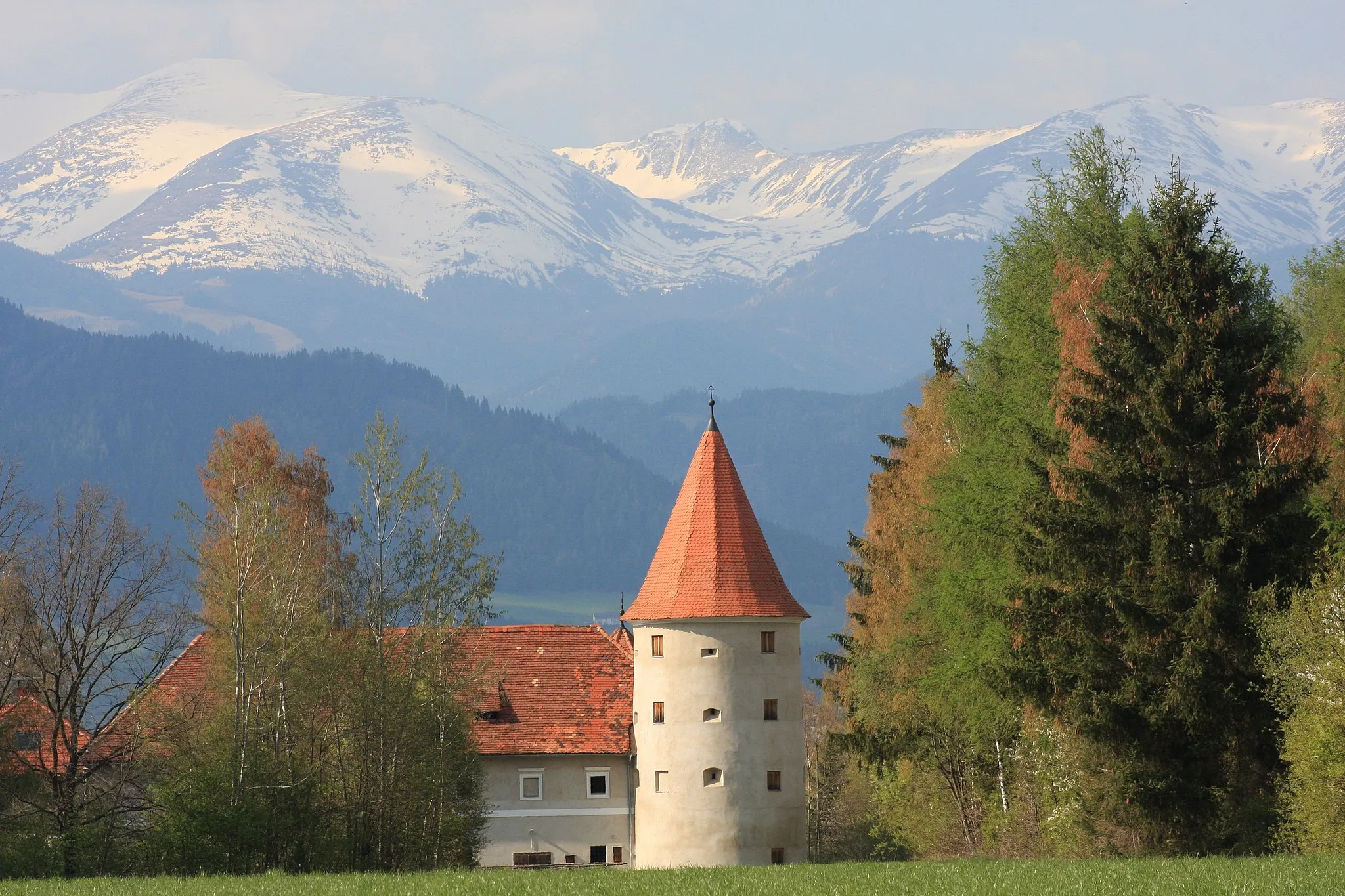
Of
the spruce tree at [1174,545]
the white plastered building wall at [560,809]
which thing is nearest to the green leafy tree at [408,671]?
the white plastered building wall at [560,809]

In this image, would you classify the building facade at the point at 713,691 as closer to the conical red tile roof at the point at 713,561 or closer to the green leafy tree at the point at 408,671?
the conical red tile roof at the point at 713,561

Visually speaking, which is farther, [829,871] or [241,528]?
[241,528]

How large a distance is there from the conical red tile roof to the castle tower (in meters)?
0.05

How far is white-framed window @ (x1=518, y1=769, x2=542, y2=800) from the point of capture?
6406 centimetres

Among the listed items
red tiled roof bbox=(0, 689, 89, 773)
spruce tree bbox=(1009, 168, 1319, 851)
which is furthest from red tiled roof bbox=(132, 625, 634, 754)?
spruce tree bbox=(1009, 168, 1319, 851)

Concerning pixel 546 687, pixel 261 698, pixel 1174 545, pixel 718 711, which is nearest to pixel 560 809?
pixel 546 687

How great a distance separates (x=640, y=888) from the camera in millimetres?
34062

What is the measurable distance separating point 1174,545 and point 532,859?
106 ft

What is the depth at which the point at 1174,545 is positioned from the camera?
38938 millimetres

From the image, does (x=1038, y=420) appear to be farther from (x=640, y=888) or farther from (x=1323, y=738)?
(x=640, y=888)

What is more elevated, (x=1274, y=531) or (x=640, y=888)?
(x=1274, y=531)

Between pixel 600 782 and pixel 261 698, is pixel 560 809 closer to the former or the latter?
pixel 600 782

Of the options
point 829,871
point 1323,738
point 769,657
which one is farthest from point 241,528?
point 1323,738

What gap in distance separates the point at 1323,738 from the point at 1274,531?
5378mm
